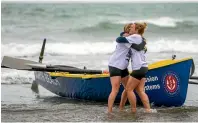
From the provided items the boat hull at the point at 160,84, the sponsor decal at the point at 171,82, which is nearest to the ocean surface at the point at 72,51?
the boat hull at the point at 160,84

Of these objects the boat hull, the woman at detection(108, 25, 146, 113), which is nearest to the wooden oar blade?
the boat hull

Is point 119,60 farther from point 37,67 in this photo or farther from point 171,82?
point 37,67

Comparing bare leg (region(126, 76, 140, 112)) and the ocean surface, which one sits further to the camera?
the ocean surface

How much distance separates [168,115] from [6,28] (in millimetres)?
24369

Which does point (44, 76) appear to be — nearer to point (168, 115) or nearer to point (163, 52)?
point (168, 115)

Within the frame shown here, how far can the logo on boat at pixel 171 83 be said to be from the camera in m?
8.24

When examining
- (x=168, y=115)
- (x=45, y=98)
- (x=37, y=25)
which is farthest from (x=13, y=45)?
(x=168, y=115)

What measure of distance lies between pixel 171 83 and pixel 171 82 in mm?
23

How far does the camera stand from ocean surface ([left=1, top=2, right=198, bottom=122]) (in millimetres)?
7902

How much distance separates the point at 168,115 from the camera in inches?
308

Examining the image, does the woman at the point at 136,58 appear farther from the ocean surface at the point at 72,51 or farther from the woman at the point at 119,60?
the ocean surface at the point at 72,51

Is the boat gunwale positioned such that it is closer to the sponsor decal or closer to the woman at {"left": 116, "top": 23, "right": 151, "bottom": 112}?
the sponsor decal

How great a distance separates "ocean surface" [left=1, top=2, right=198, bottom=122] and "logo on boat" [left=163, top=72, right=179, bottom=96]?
12.4 inches

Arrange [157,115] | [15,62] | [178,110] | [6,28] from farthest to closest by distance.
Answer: [6,28], [15,62], [178,110], [157,115]
